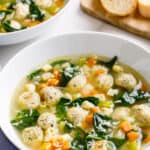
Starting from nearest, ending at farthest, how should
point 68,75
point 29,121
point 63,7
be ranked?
point 29,121
point 68,75
point 63,7

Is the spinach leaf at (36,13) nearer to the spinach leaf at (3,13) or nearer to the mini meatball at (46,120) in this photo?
the spinach leaf at (3,13)

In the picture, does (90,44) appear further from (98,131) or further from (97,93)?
(98,131)

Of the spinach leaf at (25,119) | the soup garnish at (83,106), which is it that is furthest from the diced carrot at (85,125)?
the spinach leaf at (25,119)

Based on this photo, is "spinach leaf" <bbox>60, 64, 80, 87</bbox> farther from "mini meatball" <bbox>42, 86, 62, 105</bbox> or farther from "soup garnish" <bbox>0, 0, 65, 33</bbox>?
"soup garnish" <bbox>0, 0, 65, 33</bbox>

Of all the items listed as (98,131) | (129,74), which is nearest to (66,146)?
(98,131)

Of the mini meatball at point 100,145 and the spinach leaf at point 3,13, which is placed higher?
the spinach leaf at point 3,13

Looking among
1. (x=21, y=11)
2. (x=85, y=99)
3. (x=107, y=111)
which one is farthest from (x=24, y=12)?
(x=107, y=111)
